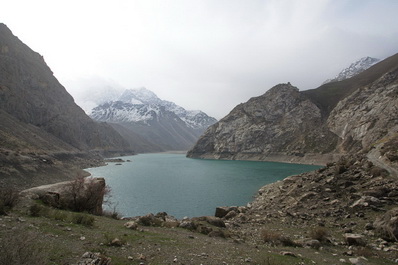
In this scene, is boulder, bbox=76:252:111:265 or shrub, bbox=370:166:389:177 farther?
shrub, bbox=370:166:389:177

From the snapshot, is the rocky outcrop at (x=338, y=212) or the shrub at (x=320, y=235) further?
the rocky outcrop at (x=338, y=212)

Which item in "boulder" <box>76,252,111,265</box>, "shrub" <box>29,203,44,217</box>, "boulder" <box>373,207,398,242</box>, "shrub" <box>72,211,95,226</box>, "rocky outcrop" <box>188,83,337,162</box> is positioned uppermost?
"rocky outcrop" <box>188,83,337,162</box>

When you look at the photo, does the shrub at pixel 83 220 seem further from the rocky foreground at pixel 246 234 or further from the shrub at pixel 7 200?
the shrub at pixel 7 200

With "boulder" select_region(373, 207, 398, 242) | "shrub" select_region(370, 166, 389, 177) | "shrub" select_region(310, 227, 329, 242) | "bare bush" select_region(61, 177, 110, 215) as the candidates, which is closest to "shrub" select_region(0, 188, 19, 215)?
"bare bush" select_region(61, 177, 110, 215)

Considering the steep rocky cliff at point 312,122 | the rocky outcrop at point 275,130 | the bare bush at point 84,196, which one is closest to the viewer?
the bare bush at point 84,196

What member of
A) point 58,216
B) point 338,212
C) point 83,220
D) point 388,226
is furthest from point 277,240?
point 58,216

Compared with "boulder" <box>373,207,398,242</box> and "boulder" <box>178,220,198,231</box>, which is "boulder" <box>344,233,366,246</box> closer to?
"boulder" <box>373,207,398,242</box>

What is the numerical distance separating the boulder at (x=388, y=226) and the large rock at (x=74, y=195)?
1857 cm

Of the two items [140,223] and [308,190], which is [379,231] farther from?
[140,223]

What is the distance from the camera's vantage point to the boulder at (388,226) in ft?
44.5

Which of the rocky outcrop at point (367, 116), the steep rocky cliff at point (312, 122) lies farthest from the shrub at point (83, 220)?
the steep rocky cliff at point (312, 122)

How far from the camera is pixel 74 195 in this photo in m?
18.3

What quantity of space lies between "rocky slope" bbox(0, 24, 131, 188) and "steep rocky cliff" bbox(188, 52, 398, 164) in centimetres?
9717

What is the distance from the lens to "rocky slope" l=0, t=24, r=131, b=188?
65438 mm
